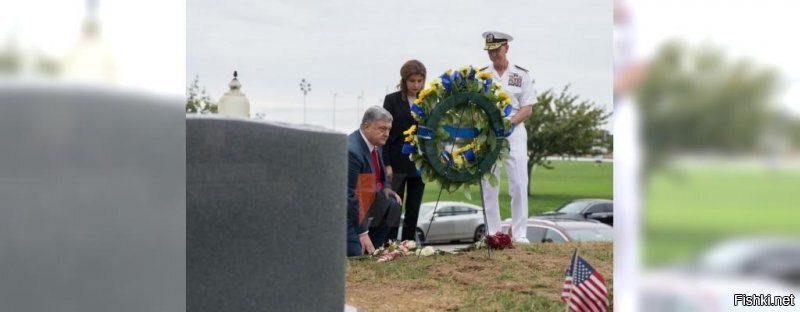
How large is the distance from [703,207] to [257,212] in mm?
1682

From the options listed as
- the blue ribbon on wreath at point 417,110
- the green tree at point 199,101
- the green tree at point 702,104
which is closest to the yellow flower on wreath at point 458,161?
the blue ribbon on wreath at point 417,110

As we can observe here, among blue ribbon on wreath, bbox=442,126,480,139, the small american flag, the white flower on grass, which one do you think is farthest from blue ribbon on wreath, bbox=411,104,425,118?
the small american flag

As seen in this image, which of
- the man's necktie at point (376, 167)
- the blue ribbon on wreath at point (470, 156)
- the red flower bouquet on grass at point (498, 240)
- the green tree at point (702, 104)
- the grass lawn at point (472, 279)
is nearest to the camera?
the green tree at point (702, 104)

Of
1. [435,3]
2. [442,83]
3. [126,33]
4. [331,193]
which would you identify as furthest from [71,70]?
[442,83]

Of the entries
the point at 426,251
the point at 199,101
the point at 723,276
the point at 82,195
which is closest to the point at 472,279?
the point at 426,251

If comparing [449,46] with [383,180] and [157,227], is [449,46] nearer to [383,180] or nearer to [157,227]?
[383,180]

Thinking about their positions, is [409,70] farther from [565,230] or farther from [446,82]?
[565,230]

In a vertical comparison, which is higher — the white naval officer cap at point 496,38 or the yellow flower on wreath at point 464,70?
the white naval officer cap at point 496,38

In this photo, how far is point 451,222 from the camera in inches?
250

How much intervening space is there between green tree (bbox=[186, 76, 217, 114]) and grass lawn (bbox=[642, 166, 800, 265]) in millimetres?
2319

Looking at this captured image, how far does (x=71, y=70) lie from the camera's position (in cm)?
283

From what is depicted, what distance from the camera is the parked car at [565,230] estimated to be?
225 inches

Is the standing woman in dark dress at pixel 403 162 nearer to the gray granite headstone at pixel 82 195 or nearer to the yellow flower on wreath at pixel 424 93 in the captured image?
the yellow flower on wreath at pixel 424 93

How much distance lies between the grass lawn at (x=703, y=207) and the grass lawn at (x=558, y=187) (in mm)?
2438
